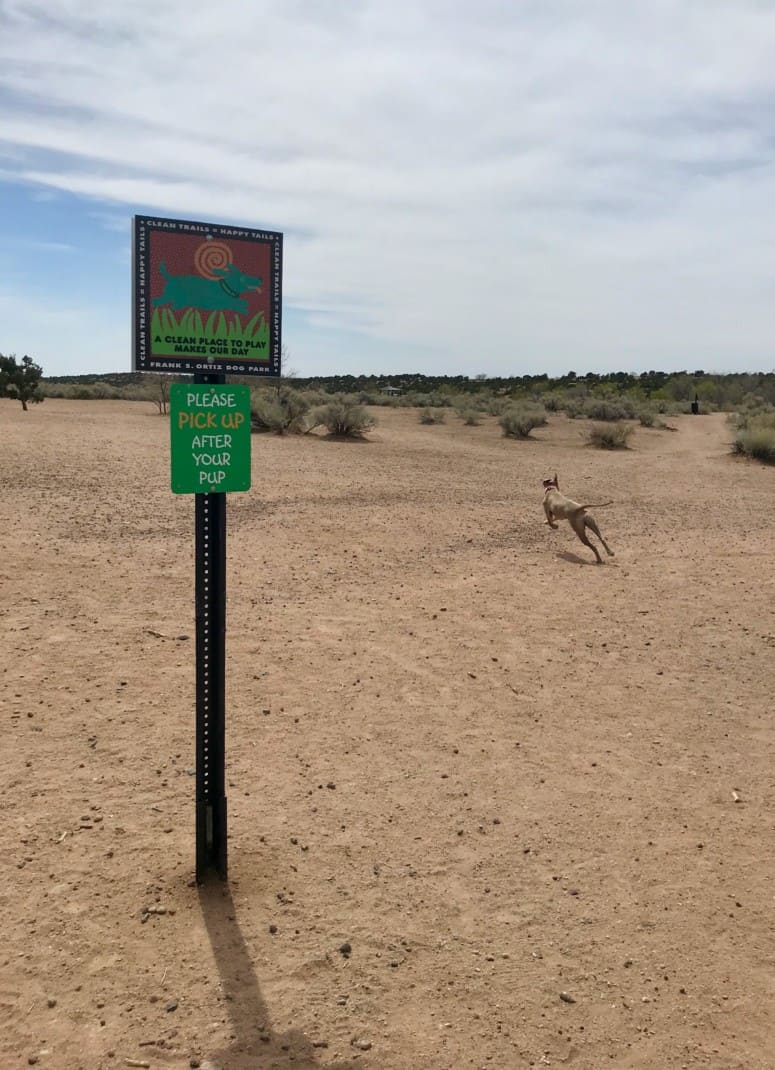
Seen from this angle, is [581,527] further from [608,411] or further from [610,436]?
[608,411]

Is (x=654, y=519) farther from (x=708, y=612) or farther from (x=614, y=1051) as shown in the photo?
(x=614, y=1051)

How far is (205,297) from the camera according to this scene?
11.6 feet

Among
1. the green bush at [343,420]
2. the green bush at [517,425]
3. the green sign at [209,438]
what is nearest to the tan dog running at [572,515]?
the green sign at [209,438]

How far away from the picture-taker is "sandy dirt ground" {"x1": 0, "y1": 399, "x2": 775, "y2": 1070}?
3.23 metres

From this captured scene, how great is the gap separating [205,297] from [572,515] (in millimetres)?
7852

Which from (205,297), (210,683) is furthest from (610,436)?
(205,297)

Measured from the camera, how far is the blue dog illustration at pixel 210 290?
346 cm

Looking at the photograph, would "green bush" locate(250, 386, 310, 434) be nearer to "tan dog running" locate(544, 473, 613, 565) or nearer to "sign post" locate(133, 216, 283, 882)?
"tan dog running" locate(544, 473, 613, 565)

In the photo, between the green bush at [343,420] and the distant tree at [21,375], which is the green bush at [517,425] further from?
the distant tree at [21,375]

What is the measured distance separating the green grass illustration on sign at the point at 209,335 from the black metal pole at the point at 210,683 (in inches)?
5.4

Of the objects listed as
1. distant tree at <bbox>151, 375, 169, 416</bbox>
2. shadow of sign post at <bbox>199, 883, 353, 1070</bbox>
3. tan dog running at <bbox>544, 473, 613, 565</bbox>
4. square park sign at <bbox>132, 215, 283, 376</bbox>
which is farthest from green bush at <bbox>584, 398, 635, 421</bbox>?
shadow of sign post at <bbox>199, 883, 353, 1070</bbox>

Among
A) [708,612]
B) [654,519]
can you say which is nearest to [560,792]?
[708,612]

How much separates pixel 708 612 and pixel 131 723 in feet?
18.2

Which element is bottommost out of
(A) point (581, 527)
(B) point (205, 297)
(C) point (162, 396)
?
(A) point (581, 527)
